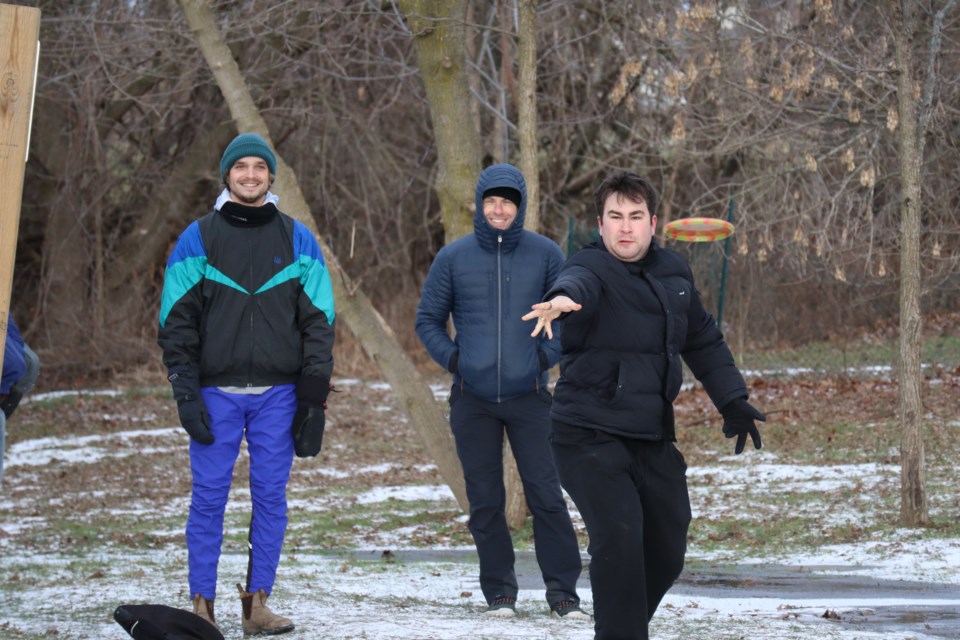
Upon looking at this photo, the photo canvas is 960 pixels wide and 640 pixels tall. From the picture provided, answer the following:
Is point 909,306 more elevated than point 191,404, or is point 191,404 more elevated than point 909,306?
point 909,306

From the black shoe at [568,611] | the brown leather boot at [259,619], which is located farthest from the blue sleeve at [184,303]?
the black shoe at [568,611]

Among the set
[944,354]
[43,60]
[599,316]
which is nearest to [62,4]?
[43,60]

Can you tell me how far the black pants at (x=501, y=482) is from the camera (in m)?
5.93

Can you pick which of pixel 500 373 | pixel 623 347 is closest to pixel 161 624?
pixel 623 347

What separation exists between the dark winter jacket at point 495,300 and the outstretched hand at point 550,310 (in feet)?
5.74

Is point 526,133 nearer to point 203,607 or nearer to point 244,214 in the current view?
point 244,214

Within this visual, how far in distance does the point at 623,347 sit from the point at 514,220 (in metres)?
1.78

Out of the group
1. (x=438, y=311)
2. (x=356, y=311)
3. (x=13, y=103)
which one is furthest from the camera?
(x=356, y=311)

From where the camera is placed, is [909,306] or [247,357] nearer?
[247,357]

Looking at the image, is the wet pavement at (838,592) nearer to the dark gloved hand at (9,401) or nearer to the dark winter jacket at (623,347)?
the dark winter jacket at (623,347)

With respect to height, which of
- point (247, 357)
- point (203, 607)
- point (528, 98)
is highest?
point (528, 98)

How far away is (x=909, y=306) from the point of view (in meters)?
7.99

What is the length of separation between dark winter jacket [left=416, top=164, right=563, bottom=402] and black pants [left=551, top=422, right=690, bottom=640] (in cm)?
145

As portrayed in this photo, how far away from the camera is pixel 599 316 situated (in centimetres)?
446
